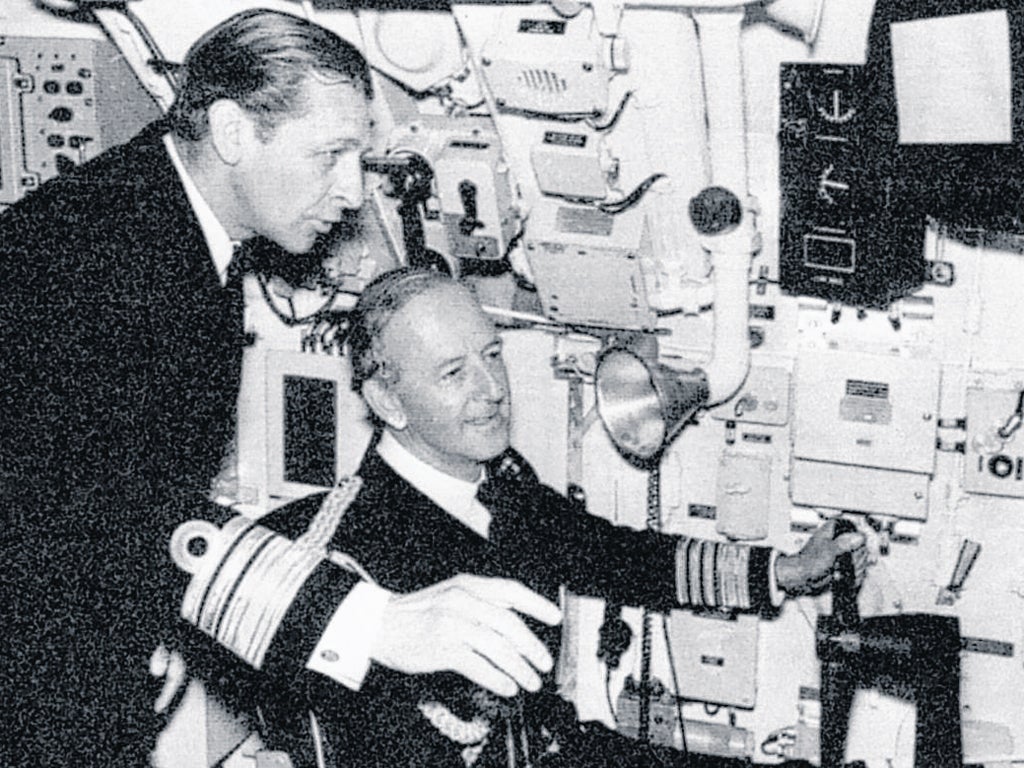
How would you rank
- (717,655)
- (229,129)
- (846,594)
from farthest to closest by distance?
(717,655), (846,594), (229,129)

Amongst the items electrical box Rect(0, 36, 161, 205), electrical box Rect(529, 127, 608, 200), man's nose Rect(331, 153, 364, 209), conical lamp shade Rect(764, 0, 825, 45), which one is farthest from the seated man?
electrical box Rect(0, 36, 161, 205)

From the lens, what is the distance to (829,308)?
4.21m

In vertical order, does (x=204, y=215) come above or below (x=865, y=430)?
above

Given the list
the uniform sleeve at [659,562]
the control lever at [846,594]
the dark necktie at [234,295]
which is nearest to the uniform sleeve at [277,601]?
the dark necktie at [234,295]

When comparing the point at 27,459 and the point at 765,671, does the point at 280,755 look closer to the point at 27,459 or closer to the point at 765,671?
the point at 765,671

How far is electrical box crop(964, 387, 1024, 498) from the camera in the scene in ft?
13.3

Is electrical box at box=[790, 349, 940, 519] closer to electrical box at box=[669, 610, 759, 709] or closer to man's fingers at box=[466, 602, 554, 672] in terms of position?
electrical box at box=[669, 610, 759, 709]

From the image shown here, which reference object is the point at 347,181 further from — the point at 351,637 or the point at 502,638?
the point at 502,638

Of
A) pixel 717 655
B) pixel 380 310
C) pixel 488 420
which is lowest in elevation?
pixel 717 655

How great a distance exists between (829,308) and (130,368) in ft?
7.90

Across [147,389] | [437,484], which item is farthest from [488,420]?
[147,389]

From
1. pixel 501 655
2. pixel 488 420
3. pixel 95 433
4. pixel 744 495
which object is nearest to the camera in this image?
pixel 501 655

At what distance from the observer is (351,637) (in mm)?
2150

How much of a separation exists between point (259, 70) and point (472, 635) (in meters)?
1.29
